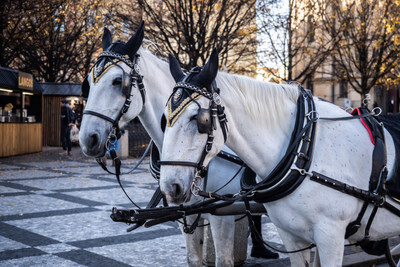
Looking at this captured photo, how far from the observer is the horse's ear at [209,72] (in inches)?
117

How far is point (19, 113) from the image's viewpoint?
20438 millimetres

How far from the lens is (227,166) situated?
4.16 m

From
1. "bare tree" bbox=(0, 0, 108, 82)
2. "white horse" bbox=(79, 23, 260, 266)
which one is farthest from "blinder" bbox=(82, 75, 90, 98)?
"bare tree" bbox=(0, 0, 108, 82)

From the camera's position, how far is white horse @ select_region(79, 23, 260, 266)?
12.7 ft

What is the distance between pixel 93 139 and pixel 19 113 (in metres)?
17.8

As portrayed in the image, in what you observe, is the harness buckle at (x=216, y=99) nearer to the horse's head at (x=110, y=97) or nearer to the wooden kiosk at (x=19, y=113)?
the horse's head at (x=110, y=97)

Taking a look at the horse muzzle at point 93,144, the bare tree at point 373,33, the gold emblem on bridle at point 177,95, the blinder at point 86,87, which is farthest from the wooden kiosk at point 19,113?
the gold emblem on bridle at point 177,95

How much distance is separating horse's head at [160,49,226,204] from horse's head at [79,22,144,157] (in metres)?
1.00

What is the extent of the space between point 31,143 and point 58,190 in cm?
1129

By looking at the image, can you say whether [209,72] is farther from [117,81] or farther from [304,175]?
[117,81]

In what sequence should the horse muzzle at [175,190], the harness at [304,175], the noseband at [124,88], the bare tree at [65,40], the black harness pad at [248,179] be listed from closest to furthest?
the horse muzzle at [175,190] → the harness at [304,175] → the black harness pad at [248,179] → the noseband at [124,88] → the bare tree at [65,40]

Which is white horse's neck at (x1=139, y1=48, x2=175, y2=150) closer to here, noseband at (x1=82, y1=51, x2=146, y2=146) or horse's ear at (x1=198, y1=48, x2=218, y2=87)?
noseband at (x1=82, y1=51, x2=146, y2=146)

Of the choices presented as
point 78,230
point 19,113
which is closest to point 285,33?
point 19,113

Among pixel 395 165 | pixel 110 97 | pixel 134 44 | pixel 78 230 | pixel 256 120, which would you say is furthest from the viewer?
pixel 78 230
